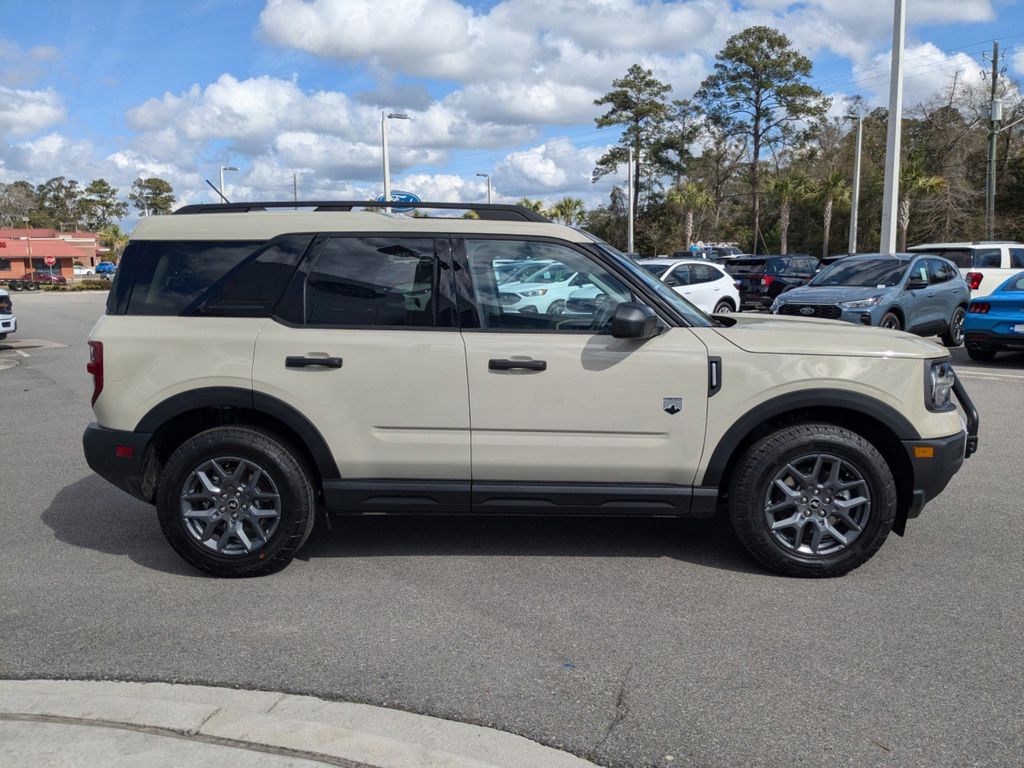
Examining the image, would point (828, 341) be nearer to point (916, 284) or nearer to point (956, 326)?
point (916, 284)

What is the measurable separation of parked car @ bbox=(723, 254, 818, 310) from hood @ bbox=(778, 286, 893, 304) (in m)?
7.25

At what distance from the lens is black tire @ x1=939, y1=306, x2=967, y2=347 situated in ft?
48.3

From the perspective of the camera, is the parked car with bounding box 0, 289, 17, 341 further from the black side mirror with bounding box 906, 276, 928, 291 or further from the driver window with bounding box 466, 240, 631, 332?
the black side mirror with bounding box 906, 276, 928, 291

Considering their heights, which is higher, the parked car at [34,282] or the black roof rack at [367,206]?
the black roof rack at [367,206]

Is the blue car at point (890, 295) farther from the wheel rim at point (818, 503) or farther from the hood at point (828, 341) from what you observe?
the wheel rim at point (818, 503)

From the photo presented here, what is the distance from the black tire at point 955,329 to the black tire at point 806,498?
1181 centimetres

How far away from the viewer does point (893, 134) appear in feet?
68.3

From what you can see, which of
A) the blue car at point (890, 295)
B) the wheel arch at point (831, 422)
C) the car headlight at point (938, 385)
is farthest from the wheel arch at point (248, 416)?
the blue car at point (890, 295)

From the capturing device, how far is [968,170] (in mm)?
43031

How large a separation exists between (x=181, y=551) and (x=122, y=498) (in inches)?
72.4

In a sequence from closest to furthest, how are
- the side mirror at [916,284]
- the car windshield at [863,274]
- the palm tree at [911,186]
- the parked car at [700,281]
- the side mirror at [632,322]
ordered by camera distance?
1. the side mirror at [632,322]
2. the side mirror at [916,284]
3. the car windshield at [863,274]
4. the parked car at [700,281]
5. the palm tree at [911,186]

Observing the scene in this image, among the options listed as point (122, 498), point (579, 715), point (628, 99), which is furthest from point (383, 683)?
point (628, 99)

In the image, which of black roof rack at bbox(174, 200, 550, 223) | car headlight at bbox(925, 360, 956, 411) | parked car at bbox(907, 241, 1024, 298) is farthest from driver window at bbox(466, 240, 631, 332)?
parked car at bbox(907, 241, 1024, 298)

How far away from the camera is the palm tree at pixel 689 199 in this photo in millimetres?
51000
